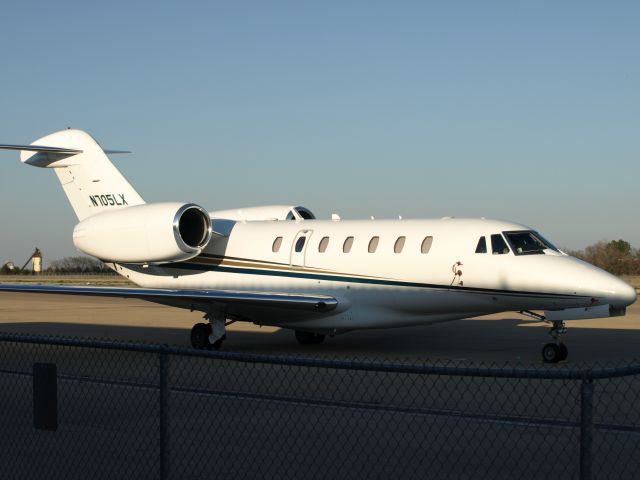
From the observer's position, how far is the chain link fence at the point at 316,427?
6562 mm

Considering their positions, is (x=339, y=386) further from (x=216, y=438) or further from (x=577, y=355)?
(x=577, y=355)

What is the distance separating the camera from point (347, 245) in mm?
19000

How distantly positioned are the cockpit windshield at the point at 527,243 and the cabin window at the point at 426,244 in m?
1.48

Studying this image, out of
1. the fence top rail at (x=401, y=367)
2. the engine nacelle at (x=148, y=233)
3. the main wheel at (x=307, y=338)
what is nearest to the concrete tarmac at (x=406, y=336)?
the main wheel at (x=307, y=338)

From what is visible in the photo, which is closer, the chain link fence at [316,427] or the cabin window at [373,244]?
the chain link fence at [316,427]

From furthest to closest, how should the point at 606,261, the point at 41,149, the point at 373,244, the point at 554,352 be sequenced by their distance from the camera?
the point at 606,261, the point at 41,149, the point at 373,244, the point at 554,352

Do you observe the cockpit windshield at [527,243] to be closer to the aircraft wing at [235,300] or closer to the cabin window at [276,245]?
the aircraft wing at [235,300]

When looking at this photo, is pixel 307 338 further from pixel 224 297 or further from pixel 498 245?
pixel 498 245

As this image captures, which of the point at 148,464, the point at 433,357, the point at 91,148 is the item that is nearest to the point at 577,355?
the point at 433,357

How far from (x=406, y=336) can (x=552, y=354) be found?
675cm

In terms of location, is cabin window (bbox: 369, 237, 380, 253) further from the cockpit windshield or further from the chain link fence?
the chain link fence

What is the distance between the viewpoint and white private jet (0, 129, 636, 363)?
16406 millimetres

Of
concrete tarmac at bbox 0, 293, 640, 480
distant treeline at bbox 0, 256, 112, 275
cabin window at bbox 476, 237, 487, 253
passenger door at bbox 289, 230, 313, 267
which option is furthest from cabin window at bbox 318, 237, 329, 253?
distant treeline at bbox 0, 256, 112, 275

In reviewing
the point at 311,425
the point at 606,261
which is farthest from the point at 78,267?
the point at 311,425
